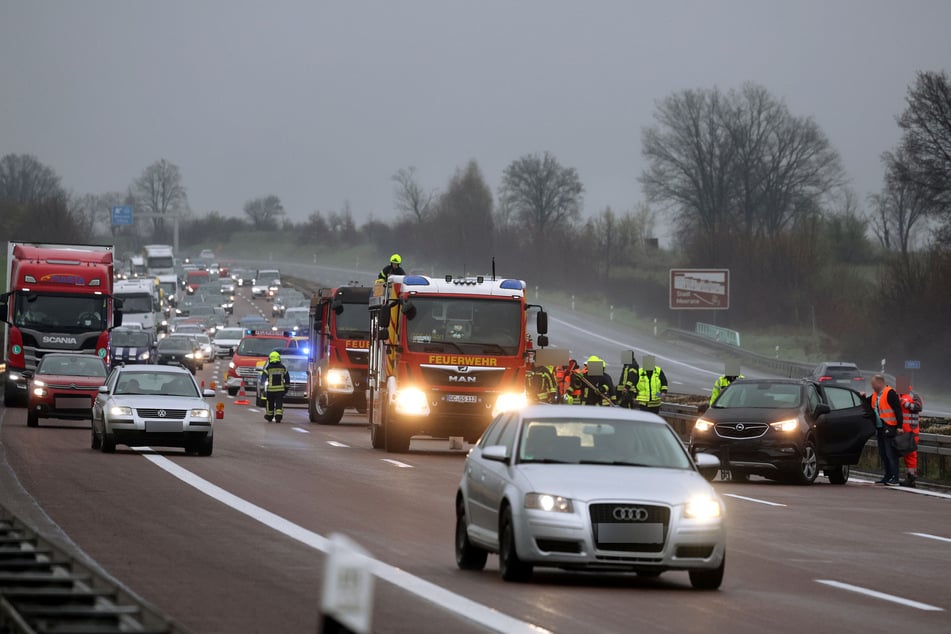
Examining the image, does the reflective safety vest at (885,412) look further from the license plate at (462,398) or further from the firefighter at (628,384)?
the license plate at (462,398)

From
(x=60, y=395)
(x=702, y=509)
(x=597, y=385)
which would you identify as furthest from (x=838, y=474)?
(x=702, y=509)

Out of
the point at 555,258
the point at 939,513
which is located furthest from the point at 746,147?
the point at 939,513

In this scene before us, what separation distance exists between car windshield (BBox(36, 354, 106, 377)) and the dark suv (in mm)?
14474

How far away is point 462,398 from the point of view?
1185 inches

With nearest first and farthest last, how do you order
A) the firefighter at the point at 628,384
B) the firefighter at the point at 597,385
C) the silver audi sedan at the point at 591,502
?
1. the silver audi sedan at the point at 591,502
2. the firefighter at the point at 597,385
3. the firefighter at the point at 628,384

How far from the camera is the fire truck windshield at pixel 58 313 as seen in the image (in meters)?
45.1

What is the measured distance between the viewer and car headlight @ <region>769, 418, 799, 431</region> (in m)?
26.8

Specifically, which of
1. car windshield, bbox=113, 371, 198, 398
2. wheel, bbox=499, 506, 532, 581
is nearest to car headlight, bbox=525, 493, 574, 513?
wheel, bbox=499, 506, 532, 581

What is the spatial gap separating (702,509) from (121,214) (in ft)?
586

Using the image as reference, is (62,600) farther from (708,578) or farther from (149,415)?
(149,415)

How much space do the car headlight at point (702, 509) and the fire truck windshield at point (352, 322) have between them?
2787cm

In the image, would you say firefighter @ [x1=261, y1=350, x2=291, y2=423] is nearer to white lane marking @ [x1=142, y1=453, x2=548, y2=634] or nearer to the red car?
the red car

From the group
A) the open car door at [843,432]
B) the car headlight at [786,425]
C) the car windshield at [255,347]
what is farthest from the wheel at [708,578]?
the car windshield at [255,347]

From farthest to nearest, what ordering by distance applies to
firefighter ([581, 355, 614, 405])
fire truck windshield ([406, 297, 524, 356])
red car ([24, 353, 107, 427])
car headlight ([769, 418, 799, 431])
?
red car ([24, 353, 107, 427])
firefighter ([581, 355, 614, 405])
fire truck windshield ([406, 297, 524, 356])
car headlight ([769, 418, 799, 431])
